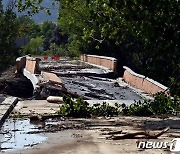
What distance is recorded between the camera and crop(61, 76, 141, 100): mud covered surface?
26.9m

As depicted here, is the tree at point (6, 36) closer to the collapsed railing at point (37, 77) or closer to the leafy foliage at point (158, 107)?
the collapsed railing at point (37, 77)

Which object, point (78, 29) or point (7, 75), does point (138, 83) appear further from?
point (78, 29)

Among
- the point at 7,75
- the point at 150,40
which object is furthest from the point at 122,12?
the point at 7,75

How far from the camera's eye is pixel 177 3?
1416cm

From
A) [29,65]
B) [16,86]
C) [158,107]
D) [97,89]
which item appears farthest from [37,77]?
[158,107]

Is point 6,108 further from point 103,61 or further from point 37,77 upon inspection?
point 103,61

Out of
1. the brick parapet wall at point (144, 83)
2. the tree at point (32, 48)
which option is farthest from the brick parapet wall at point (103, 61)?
the tree at point (32, 48)

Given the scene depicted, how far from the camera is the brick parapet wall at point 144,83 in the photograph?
25719mm

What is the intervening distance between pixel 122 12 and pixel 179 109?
512 cm

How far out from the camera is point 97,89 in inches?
1156

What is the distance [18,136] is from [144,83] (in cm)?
1658

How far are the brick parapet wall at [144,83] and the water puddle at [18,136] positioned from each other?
9.94 metres

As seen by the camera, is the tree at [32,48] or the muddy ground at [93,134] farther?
the tree at [32,48]

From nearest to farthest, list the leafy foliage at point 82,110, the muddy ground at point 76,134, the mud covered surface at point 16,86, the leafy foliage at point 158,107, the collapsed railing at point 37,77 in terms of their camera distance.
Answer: the muddy ground at point 76,134, the leafy foliage at point 82,110, the leafy foliage at point 158,107, the collapsed railing at point 37,77, the mud covered surface at point 16,86
